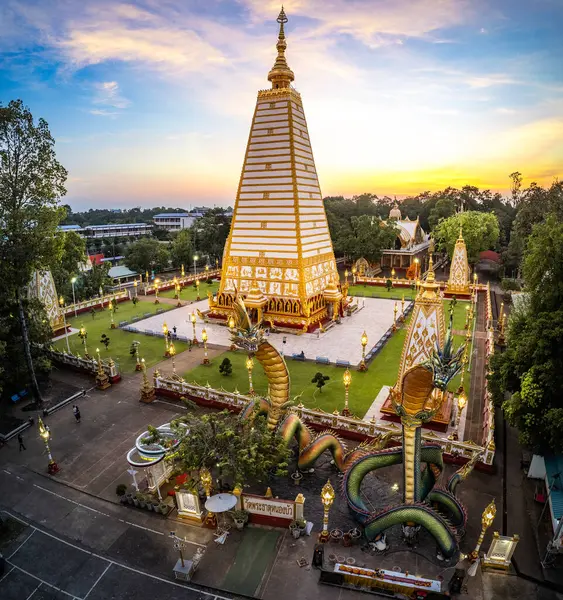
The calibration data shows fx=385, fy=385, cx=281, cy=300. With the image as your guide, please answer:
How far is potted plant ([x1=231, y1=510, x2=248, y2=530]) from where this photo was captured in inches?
553

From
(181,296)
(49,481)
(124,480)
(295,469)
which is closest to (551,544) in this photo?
(295,469)

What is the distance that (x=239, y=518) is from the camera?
14.1m

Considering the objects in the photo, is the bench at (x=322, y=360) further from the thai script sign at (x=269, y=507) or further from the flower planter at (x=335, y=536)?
the flower planter at (x=335, y=536)

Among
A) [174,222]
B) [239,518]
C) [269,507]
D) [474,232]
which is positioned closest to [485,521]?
[269,507]

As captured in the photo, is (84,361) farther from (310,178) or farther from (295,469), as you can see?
(310,178)

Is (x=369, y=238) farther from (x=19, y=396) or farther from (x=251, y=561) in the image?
(x=251, y=561)

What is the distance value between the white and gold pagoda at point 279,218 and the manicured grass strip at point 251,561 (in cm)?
2212

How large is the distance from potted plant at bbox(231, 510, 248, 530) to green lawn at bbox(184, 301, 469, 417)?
8853mm

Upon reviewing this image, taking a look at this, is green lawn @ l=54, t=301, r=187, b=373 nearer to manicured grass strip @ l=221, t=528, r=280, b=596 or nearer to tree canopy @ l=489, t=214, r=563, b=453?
manicured grass strip @ l=221, t=528, r=280, b=596

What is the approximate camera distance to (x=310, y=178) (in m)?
37.9

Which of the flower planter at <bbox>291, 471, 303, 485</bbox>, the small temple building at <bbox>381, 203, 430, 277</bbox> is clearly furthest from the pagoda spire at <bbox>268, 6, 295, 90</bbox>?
the small temple building at <bbox>381, 203, 430, 277</bbox>

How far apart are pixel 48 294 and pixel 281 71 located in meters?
29.4

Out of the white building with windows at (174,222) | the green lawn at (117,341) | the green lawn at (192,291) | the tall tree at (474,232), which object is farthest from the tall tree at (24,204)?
the white building with windows at (174,222)

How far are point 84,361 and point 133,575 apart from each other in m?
18.1
